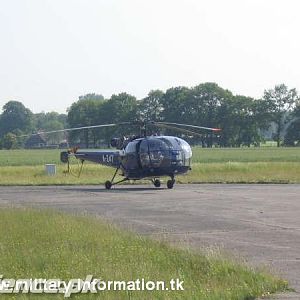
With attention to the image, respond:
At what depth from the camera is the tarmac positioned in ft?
41.2

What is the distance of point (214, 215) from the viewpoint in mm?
19406

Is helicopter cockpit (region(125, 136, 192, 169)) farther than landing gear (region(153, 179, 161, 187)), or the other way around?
landing gear (region(153, 179, 161, 187))

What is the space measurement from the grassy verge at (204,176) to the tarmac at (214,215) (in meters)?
5.94

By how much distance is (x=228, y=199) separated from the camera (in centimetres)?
Answer: 2503

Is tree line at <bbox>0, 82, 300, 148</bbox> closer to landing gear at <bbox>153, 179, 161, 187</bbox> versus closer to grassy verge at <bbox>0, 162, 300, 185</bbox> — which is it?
grassy verge at <bbox>0, 162, 300, 185</bbox>

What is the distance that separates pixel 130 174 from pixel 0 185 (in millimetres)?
8325

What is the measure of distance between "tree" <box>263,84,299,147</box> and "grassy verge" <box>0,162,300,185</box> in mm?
98279

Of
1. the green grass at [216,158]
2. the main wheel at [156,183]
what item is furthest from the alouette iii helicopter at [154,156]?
the green grass at [216,158]

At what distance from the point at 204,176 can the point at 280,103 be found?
111522mm

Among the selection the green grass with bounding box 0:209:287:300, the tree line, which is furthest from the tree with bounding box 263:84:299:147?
the green grass with bounding box 0:209:287:300

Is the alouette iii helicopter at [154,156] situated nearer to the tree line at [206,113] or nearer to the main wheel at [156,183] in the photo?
the main wheel at [156,183]

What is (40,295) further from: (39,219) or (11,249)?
(39,219)

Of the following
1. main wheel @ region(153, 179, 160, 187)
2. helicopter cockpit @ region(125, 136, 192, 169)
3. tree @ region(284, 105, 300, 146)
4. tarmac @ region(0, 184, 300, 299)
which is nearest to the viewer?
tarmac @ region(0, 184, 300, 299)

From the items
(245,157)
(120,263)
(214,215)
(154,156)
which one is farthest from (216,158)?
(120,263)
